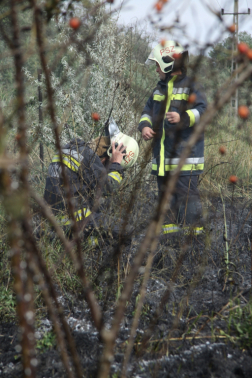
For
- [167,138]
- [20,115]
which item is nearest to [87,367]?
[20,115]

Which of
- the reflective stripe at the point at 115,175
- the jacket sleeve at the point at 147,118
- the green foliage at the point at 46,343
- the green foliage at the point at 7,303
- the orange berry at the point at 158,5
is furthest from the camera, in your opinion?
the jacket sleeve at the point at 147,118

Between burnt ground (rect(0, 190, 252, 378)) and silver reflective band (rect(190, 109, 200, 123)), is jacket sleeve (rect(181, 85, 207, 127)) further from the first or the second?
burnt ground (rect(0, 190, 252, 378))

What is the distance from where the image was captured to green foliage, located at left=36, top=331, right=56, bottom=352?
1.66 meters

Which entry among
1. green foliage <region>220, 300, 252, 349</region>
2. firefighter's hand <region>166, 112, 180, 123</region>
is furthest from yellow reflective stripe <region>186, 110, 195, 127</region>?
green foliage <region>220, 300, 252, 349</region>

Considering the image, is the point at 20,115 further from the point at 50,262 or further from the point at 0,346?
the point at 50,262

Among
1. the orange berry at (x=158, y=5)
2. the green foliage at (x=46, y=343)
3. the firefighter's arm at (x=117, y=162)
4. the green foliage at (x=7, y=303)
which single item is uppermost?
the orange berry at (x=158, y=5)

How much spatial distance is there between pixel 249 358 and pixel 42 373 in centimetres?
93

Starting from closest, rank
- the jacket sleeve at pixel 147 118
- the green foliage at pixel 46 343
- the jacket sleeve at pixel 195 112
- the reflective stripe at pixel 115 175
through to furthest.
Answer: the green foliage at pixel 46 343 < the jacket sleeve at pixel 195 112 < the reflective stripe at pixel 115 175 < the jacket sleeve at pixel 147 118

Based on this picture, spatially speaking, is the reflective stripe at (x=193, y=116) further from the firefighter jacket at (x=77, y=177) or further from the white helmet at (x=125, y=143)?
the firefighter jacket at (x=77, y=177)

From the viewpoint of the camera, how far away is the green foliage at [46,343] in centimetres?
166

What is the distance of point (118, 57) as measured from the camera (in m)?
4.88

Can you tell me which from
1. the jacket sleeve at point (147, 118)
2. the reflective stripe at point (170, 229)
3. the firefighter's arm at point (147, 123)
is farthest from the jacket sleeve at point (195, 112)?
the reflective stripe at point (170, 229)

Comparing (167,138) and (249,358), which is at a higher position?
(167,138)

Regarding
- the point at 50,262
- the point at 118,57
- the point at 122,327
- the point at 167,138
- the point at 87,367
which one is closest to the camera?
the point at 87,367
